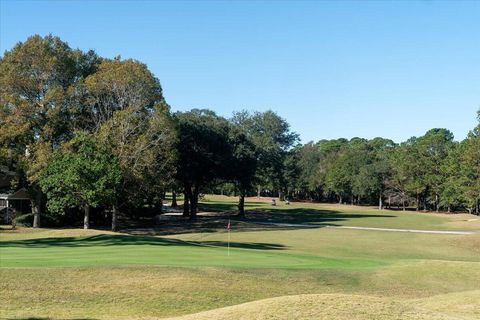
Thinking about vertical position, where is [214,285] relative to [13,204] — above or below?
below

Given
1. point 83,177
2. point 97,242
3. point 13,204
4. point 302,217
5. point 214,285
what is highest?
point 83,177

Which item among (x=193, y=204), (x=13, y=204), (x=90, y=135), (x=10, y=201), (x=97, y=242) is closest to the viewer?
(x=97, y=242)

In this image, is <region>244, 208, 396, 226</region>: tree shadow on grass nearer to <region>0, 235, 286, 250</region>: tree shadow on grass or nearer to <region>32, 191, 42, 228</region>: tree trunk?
<region>32, 191, 42, 228</region>: tree trunk

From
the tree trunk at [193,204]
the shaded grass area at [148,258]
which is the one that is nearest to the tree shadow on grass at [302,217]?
the tree trunk at [193,204]

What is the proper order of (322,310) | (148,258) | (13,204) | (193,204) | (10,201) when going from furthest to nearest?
(193,204)
(13,204)
(10,201)
(148,258)
(322,310)

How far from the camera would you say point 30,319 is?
12.8 m

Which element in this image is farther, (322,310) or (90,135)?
(90,135)

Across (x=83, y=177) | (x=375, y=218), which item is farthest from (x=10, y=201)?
(x=375, y=218)

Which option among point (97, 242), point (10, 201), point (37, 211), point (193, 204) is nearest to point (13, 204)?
point (10, 201)

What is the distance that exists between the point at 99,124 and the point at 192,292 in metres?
32.7

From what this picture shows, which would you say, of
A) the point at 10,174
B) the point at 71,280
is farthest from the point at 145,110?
the point at 71,280

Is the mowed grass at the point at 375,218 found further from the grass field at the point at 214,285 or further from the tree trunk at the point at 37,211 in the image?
the grass field at the point at 214,285

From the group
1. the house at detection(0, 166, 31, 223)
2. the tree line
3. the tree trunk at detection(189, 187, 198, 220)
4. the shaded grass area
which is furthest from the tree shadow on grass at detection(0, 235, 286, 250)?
the tree trunk at detection(189, 187, 198, 220)

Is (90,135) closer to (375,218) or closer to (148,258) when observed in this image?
(148,258)
